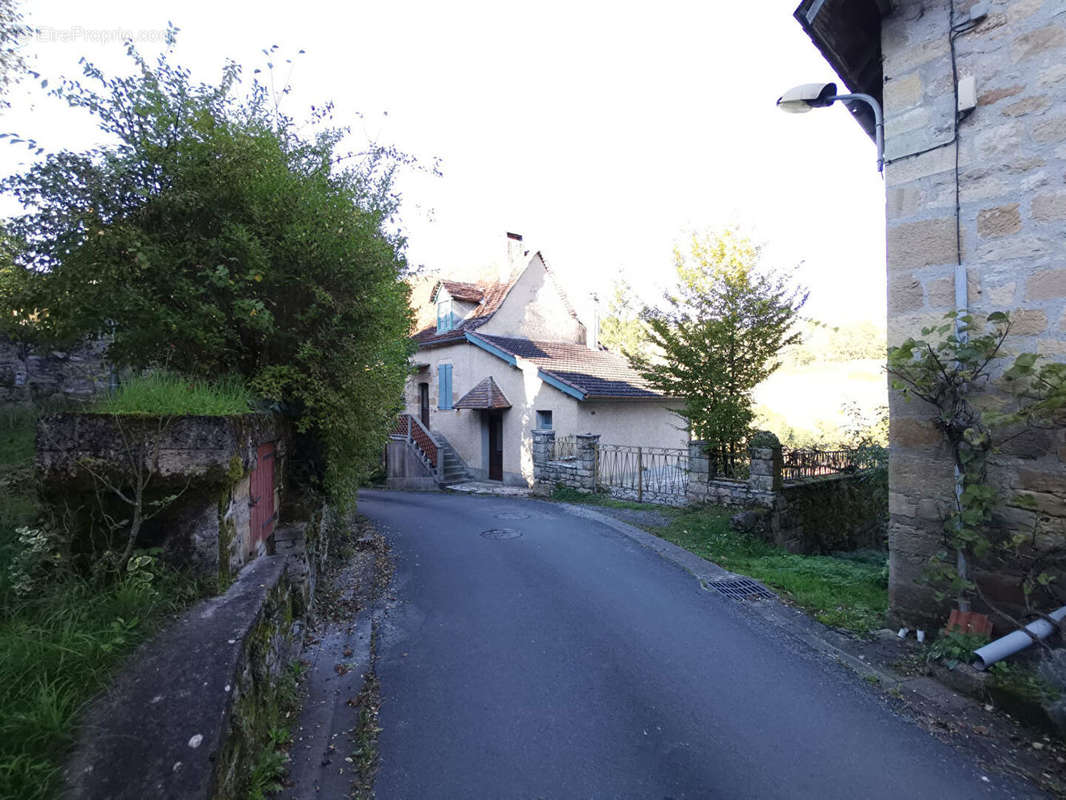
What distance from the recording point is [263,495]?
4465 mm

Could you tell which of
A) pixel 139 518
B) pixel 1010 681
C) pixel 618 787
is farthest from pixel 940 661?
pixel 139 518

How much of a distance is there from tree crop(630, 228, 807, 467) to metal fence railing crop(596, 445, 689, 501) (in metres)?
1.66

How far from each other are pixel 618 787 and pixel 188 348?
179 inches

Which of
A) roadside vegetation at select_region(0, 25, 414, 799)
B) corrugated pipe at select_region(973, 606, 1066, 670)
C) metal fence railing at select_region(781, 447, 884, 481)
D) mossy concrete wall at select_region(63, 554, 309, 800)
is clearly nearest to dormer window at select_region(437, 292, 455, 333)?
metal fence railing at select_region(781, 447, 884, 481)

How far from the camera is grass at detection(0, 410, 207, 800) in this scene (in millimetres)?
1929

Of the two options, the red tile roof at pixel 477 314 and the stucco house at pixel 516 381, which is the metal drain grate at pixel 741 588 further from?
the red tile roof at pixel 477 314

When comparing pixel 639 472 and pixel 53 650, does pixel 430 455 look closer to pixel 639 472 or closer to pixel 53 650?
pixel 639 472

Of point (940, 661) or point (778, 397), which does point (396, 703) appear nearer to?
point (940, 661)

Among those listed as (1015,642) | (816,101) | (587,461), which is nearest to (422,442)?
(587,461)

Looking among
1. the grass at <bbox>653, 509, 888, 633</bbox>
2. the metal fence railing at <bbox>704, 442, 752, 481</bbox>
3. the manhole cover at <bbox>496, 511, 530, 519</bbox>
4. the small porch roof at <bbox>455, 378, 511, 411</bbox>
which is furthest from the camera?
the small porch roof at <bbox>455, 378, 511, 411</bbox>

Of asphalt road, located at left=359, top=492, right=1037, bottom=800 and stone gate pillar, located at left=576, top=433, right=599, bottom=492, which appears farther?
stone gate pillar, located at left=576, top=433, right=599, bottom=492

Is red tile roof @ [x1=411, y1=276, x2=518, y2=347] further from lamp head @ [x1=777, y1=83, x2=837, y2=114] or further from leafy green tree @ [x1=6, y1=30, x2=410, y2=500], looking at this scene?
lamp head @ [x1=777, y1=83, x2=837, y2=114]

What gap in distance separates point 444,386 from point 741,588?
572 inches

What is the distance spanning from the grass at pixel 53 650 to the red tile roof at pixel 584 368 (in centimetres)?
1282
